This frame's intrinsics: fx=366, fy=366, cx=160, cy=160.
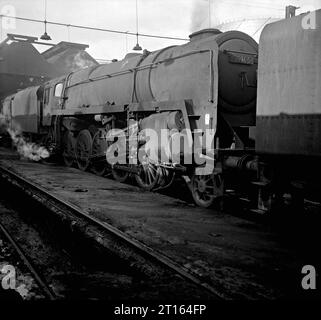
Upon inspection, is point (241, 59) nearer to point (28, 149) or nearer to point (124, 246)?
point (124, 246)

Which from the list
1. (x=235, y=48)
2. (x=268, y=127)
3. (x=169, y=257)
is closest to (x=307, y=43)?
(x=268, y=127)

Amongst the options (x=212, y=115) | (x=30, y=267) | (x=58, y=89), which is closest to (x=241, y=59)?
(x=212, y=115)

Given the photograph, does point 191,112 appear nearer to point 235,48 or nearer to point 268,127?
point 235,48

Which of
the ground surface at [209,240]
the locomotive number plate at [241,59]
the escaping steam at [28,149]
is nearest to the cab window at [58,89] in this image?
A: the escaping steam at [28,149]

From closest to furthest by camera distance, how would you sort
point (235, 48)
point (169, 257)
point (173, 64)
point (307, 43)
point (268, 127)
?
point (169, 257)
point (307, 43)
point (268, 127)
point (235, 48)
point (173, 64)

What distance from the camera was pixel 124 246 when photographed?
4152 mm

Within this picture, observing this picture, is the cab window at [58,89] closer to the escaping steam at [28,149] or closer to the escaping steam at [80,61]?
the escaping steam at [28,149]

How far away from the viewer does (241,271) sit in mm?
3293

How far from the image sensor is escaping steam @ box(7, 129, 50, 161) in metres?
13.3

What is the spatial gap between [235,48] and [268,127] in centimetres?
219

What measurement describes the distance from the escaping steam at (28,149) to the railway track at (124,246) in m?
6.72

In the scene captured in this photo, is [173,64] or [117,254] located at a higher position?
[173,64]

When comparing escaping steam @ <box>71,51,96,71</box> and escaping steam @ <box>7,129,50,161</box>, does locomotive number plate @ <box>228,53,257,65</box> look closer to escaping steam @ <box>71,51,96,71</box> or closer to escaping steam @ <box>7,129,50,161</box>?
escaping steam @ <box>7,129,50,161</box>

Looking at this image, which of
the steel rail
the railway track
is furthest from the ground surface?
the steel rail
